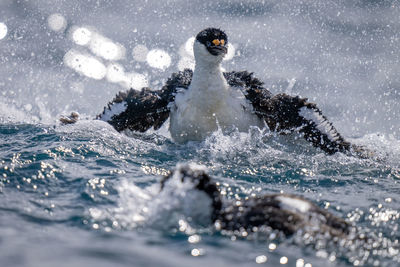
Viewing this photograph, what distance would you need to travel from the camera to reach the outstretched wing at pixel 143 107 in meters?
8.83

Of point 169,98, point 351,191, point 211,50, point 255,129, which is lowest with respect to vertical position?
point 351,191

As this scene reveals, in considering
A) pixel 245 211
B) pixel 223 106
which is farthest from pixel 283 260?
pixel 223 106

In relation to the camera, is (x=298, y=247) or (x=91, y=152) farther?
(x=91, y=152)

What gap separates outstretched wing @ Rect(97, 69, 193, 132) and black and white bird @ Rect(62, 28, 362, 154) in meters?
0.02

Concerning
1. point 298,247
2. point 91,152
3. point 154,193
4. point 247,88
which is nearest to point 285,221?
point 298,247

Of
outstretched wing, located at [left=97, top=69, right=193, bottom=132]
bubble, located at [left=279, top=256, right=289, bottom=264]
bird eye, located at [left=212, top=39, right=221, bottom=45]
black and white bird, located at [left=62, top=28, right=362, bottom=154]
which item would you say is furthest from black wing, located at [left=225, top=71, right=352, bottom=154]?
bubble, located at [left=279, top=256, right=289, bottom=264]

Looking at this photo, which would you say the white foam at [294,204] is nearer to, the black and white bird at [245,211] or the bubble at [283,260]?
the black and white bird at [245,211]

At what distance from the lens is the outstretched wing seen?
8.83m

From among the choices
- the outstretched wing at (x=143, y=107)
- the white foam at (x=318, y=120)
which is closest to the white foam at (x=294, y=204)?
the white foam at (x=318, y=120)

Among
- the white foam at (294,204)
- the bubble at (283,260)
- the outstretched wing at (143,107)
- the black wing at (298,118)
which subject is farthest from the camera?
the outstretched wing at (143,107)

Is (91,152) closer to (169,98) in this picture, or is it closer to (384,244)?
(169,98)

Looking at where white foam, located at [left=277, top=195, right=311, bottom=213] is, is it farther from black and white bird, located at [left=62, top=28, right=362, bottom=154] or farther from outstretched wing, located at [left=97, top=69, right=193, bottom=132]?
outstretched wing, located at [left=97, top=69, right=193, bottom=132]

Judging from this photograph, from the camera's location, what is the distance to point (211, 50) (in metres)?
7.92

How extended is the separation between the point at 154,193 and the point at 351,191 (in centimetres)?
314
